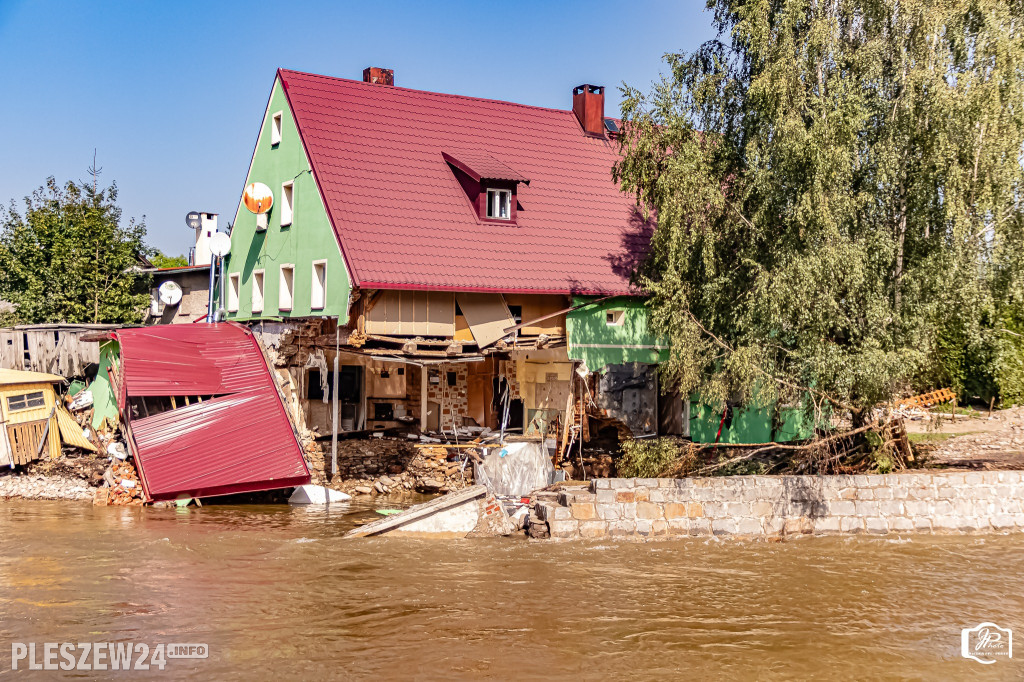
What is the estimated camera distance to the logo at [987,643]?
431 inches

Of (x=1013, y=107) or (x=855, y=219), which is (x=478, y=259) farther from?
(x=1013, y=107)

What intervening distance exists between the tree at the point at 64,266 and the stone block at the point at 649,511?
23.9m

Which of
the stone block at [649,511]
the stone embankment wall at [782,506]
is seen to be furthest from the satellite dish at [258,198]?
the stone block at [649,511]

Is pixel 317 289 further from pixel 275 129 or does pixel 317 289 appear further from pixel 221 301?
pixel 221 301

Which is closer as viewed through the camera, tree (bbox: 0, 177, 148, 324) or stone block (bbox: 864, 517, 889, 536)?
stone block (bbox: 864, 517, 889, 536)

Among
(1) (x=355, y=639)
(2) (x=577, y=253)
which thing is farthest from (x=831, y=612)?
(2) (x=577, y=253)

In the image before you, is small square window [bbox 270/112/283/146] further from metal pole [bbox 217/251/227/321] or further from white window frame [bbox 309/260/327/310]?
metal pole [bbox 217/251/227/321]

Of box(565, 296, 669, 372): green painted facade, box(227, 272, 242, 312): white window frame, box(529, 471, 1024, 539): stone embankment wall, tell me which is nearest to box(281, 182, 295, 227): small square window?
box(227, 272, 242, 312): white window frame

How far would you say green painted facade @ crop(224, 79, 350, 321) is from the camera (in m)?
21.4

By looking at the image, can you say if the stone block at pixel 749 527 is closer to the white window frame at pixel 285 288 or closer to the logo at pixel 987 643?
the logo at pixel 987 643

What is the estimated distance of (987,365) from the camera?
57.1 ft

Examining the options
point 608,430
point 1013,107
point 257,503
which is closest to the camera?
point 1013,107

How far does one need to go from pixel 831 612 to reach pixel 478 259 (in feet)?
38.8

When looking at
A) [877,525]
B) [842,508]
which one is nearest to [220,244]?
[842,508]
